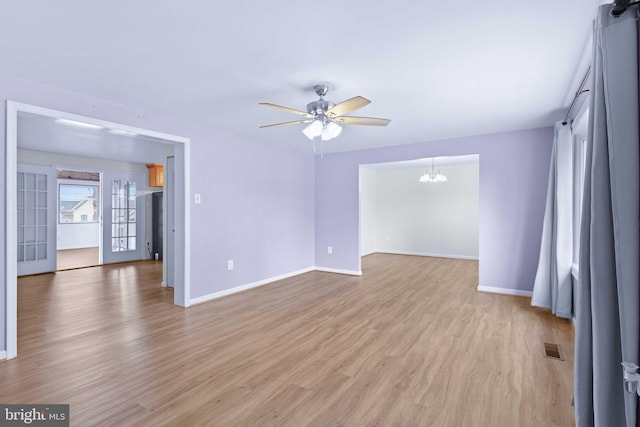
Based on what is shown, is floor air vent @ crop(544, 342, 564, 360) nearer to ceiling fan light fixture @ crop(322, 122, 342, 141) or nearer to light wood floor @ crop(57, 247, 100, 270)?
ceiling fan light fixture @ crop(322, 122, 342, 141)

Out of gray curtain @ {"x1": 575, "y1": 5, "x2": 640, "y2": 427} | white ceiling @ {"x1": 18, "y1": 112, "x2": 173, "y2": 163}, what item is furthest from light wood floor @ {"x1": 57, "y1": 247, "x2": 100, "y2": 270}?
gray curtain @ {"x1": 575, "y1": 5, "x2": 640, "y2": 427}

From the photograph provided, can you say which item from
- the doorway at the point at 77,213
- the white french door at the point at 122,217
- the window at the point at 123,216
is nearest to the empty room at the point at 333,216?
the white french door at the point at 122,217

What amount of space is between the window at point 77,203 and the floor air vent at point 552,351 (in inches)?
418

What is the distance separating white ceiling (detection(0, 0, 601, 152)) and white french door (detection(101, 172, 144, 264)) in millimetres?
4834

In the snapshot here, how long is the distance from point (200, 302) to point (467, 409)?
3151 millimetres

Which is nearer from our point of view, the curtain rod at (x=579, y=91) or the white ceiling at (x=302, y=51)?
the white ceiling at (x=302, y=51)

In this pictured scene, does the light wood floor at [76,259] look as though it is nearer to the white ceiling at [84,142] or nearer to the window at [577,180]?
the white ceiling at [84,142]

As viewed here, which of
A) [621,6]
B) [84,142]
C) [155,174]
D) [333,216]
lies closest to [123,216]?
[155,174]

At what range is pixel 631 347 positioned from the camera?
1017 millimetres

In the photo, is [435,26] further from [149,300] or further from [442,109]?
[149,300]

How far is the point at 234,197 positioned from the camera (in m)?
4.43

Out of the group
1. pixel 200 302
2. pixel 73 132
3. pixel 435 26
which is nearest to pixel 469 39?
pixel 435 26

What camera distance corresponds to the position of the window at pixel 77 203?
924 cm

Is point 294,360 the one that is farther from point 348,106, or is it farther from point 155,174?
point 155,174
